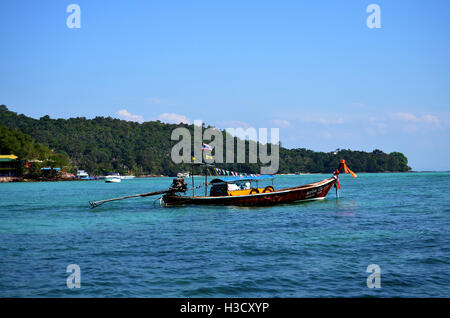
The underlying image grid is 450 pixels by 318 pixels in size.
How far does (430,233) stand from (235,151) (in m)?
166

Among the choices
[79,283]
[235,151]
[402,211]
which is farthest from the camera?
[235,151]

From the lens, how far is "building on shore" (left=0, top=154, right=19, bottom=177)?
136 m

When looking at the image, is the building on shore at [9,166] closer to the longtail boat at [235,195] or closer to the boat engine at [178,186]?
the longtail boat at [235,195]

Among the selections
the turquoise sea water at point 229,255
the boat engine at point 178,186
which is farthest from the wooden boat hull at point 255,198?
the turquoise sea water at point 229,255

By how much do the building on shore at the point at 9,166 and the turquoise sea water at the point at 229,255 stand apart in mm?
117016

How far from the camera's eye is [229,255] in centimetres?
1792

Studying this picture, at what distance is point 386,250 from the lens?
18.4 meters

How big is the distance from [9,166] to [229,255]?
5413 inches
